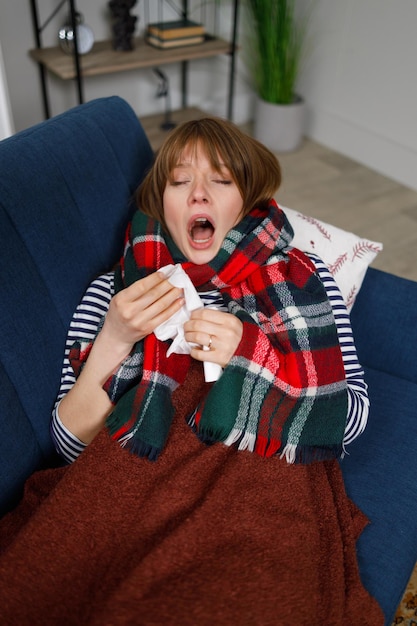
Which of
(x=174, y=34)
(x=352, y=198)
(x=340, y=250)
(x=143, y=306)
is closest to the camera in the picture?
(x=143, y=306)

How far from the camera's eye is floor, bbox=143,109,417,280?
279 cm

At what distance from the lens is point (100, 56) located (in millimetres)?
2900

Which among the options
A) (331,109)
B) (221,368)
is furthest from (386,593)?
(331,109)

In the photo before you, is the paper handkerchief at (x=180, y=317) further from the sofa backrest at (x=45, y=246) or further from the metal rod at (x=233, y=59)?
the metal rod at (x=233, y=59)

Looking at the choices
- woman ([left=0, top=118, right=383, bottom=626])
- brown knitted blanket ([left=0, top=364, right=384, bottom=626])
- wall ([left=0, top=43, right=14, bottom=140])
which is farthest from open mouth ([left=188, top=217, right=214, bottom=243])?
wall ([left=0, top=43, right=14, bottom=140])

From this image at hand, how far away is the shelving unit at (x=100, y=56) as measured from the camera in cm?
276

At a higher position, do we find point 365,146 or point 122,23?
point 122,23

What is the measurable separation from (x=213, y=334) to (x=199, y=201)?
0.94 feet

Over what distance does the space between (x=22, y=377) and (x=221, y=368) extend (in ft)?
1.20

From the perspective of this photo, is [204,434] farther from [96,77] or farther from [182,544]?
[96,77]

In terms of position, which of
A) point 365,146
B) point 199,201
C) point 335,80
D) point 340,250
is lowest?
point 365,146

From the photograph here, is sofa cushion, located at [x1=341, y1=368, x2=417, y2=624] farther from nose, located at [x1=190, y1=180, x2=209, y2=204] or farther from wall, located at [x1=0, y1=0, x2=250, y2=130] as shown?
wall, located at [x1=0, y1=0, x2=250, y2=130]

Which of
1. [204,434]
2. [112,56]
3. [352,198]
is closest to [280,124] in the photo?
[352,198]

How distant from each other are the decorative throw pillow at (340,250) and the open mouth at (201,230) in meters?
0.36
